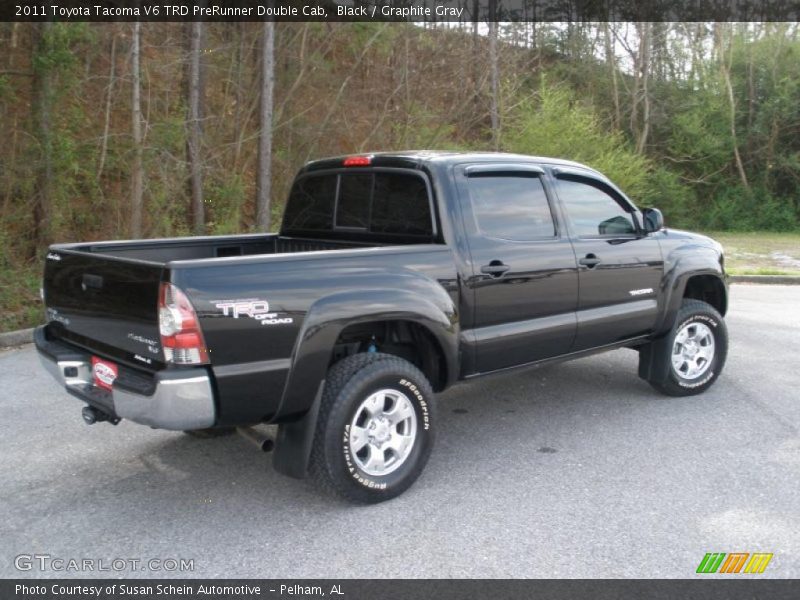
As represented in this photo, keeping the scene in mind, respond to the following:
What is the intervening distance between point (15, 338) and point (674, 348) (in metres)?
6.79

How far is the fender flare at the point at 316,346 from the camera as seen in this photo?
371 cm

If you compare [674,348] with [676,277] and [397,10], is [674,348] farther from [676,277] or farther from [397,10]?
[397,10]

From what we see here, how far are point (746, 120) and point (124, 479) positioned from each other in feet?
100

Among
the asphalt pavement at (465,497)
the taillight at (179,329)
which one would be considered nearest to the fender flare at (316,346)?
the asphalt pavement at (465,497)

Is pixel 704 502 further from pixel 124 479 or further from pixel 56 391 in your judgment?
pixel 56 391

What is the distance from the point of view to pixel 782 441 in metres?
4.95

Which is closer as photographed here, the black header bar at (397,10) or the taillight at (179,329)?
the taillight at (179,329)

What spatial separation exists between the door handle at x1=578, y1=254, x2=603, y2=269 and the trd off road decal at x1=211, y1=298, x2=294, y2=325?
90.7 inches

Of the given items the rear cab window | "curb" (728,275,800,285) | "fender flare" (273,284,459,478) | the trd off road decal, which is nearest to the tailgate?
the trd off road decal

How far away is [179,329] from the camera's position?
339 centimetres

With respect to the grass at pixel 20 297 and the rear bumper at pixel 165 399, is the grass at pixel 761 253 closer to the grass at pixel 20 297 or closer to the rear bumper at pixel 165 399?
the grass at pixel 20 297

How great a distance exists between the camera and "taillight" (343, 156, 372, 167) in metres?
4.93
